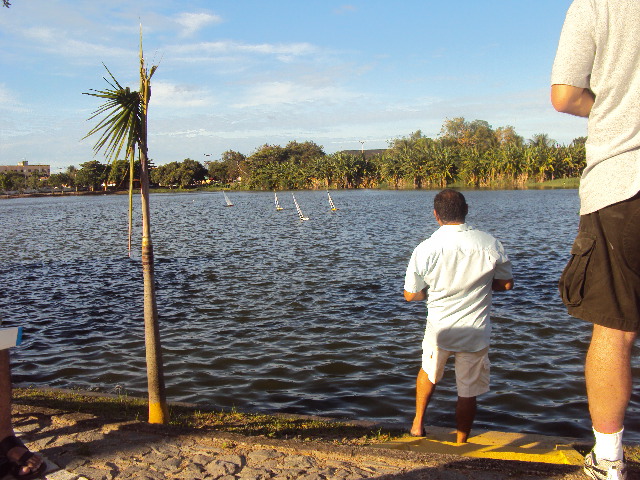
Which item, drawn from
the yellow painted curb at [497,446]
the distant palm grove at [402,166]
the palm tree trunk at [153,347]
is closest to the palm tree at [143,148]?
the palm tree trunk at [153,347]

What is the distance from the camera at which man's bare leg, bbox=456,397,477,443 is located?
491 centimetres

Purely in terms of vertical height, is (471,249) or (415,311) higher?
(471,249)

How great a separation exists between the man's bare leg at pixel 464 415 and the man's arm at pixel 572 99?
2.67 metres

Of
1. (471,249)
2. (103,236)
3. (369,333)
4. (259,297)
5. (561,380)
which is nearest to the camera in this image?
(471,249)

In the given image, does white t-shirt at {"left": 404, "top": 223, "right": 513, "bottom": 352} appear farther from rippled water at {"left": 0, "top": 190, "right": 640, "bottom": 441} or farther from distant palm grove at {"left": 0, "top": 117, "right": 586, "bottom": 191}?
distant palm grove at {"left": 0, "top": 117, "right": 586, "bottom": 191}

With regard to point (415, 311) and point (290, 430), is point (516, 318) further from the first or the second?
point (290, 430)

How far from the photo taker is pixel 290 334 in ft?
37.2

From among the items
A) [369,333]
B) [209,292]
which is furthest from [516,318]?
[209,292]

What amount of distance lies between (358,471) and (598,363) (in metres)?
1.57

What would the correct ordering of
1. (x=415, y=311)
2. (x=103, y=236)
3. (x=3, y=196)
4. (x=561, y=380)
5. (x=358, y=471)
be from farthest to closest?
(x=3, y=196)
(x=103, y=236)
(x=415, y=311)
(x=561, y=380)
(x=358, y=471)

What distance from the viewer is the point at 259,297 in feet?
49.3

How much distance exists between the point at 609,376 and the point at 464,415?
2.09 m

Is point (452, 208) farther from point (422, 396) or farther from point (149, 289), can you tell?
point (149, 289)

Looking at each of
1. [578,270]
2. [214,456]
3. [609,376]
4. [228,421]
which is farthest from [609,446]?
[228,421]
